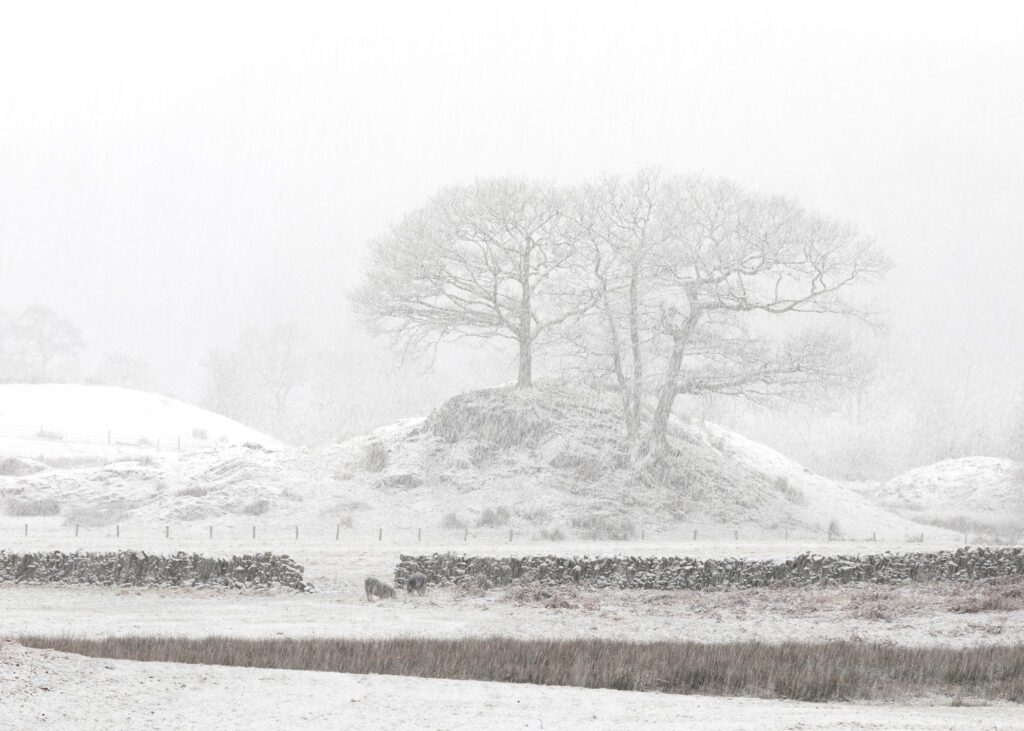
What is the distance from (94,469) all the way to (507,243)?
2148 cm

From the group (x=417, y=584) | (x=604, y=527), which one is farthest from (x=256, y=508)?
(x=417, y=584)

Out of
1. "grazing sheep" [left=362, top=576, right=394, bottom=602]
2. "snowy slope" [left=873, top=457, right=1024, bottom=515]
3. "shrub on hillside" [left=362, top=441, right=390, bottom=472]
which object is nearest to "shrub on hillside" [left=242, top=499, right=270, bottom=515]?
"shrub on hillside" [left=362, top=441, right=390, bottom=472]

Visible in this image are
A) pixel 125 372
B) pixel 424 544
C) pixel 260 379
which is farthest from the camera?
pixel 125 372

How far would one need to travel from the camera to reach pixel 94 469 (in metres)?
49.8

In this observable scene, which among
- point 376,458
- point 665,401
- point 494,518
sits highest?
point 665,401

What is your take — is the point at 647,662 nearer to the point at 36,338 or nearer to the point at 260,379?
the point at 260,379

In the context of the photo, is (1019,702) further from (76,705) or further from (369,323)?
(369,323)

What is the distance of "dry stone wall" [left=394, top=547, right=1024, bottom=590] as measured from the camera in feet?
88.8

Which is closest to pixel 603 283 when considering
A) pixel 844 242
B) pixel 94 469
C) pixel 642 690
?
pixel 844 242

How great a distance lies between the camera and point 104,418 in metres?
69.2

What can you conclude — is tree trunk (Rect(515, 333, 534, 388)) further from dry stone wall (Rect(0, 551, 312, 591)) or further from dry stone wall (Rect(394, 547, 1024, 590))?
dry stone wall (Rect(0, 551, 312, 591))

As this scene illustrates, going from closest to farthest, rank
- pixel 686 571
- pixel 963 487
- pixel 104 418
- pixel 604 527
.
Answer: pixel 686 571
pixel 604 527
pixel 963 487
pixel 104 418

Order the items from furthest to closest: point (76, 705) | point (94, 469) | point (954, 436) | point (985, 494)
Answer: point (954, 436), point (985, 494), point (94, 469), point (76, 705)

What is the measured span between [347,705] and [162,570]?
1587cm
